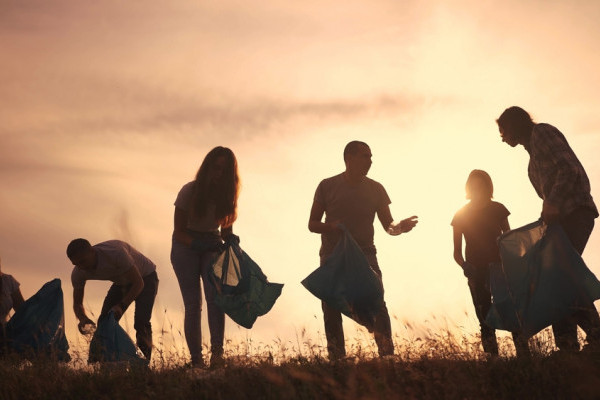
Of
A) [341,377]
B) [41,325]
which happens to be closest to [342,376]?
[341,377]

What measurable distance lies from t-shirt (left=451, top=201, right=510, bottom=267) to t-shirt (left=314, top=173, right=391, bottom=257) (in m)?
0.78

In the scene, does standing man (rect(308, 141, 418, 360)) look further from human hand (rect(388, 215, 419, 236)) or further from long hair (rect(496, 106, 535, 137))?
long hair (rect(496, 106, 535, 137))

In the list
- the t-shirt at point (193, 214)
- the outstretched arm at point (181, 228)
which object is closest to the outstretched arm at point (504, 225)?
the t-shirt at point (193, 214)

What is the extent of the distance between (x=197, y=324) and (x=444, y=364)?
2.10 meters

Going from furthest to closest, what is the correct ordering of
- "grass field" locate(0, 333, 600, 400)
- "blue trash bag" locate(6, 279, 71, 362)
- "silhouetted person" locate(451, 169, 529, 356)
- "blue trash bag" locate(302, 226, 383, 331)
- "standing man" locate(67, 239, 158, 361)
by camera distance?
"blue trash bag" locate(6, 279, 71, 362), "standing man" locate(67, 239, 158, 361), "silhouetted person" locate(451, 169, 529, 356), "blue trash bag" locate(302, 226, 383, 331), "grass field" locate(0, 333, 600, 400)

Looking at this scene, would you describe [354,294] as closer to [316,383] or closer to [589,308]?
[316,383]

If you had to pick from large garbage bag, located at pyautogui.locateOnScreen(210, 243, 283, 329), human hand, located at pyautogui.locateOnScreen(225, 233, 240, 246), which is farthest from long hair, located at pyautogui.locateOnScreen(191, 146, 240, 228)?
large garbage bag, located at pyautogui.locateOnScreen(210, 243, 283, 329)

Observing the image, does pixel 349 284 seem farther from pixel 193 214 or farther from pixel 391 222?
pixel 193 214

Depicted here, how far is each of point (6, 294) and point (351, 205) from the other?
11.3ft

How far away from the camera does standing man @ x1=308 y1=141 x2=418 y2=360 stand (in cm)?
645

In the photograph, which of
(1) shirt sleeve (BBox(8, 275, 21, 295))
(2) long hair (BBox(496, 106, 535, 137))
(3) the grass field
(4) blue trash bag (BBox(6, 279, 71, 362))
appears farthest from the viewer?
(1) shirt sleeve (BBox(8, 275, 21, 295))

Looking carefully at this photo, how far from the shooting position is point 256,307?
Result: 6770mm

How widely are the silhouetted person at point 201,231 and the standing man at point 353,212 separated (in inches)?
30.9

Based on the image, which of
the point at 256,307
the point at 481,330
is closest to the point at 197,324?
the point at 256,307
